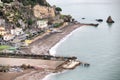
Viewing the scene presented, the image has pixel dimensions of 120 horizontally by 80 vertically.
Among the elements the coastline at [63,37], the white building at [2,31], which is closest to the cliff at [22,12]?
the white building at [2,31]

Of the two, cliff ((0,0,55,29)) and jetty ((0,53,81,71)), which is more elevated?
cliff ((0,0,55,29))

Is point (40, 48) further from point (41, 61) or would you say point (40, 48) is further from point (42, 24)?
point (42, 24)

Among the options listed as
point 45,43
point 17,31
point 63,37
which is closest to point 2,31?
point 17,31

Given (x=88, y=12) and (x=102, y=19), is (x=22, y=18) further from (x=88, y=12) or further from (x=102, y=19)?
(x=88, y=12)

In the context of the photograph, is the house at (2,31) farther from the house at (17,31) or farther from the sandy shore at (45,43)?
the sandy shore at (45,43)

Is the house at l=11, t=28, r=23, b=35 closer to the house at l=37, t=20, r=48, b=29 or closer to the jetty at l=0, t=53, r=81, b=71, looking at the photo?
the house at l=37, t=20, r=48, b=29

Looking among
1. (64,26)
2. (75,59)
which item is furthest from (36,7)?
(75,59)

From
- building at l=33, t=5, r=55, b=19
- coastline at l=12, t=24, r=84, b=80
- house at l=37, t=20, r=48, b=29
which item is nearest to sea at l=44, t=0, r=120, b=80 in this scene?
coastline at l=12, t=24, r=84, b=80

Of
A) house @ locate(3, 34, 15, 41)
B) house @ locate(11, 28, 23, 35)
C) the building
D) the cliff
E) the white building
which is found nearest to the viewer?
house @ locate(3, 34, 15, 41)
